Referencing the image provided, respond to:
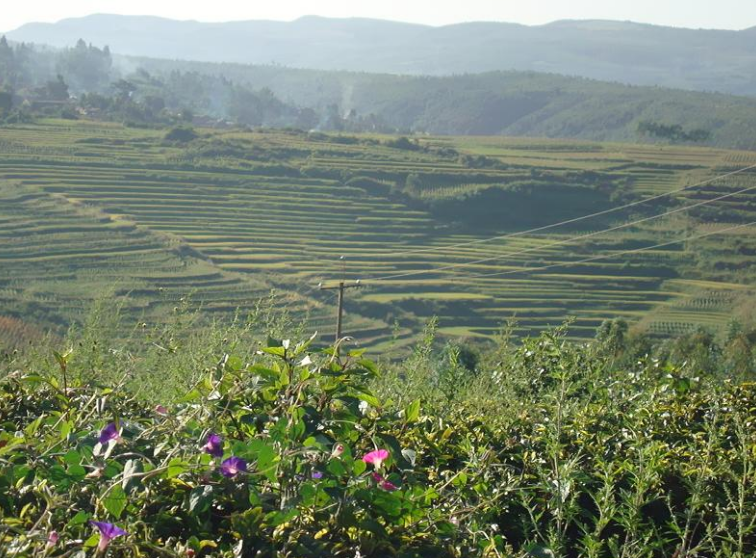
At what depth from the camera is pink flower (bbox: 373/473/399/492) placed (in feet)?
5.28

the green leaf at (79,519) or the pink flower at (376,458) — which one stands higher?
the pink flower at (376,458)

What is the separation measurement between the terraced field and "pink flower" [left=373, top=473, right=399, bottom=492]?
2075 centimetres

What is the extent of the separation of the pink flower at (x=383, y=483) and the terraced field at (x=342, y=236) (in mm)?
20747

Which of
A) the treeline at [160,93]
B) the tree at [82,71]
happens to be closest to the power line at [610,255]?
the treeline at [160,93]

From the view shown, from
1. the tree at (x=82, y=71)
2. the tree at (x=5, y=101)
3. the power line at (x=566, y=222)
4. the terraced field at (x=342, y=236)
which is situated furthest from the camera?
the tree at (x=82, y=71)

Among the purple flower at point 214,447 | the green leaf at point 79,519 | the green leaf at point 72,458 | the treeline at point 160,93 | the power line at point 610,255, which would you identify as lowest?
the power line at point 610,255

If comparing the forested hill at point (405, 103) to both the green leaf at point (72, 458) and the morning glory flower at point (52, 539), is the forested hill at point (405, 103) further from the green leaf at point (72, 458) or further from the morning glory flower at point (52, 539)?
the morning glory flower at point (52, 539)

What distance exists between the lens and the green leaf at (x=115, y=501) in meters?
1.49

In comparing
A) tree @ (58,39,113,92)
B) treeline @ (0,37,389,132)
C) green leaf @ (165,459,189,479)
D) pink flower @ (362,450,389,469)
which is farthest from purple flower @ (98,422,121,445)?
tree @ (58,39,113,92)

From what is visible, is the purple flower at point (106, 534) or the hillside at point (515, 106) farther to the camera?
the hillside at point (515, 106)

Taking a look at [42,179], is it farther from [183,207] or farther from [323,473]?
[323,473]

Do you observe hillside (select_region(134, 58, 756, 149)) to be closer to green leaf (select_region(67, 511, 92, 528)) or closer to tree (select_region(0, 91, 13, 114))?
tree (select_region(0, 91, 13, 114))

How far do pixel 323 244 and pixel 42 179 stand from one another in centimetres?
1233

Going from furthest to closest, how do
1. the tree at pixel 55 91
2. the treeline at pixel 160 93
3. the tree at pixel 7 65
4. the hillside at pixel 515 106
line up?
the hillside at pixel 515 106 < the tree at pixel 7 65 < the treeline at pixel 160 93 < the tree at pixel 55 91
